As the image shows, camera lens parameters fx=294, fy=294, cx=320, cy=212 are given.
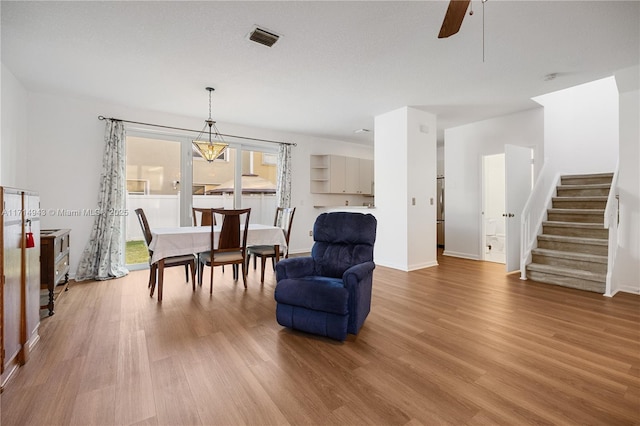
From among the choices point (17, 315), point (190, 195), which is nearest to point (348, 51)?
point (17, 315)

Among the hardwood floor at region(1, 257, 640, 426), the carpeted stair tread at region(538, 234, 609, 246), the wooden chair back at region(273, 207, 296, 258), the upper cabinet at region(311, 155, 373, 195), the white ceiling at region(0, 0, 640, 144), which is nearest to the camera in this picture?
the hardwood floor at region(1, 257, 640, 426)

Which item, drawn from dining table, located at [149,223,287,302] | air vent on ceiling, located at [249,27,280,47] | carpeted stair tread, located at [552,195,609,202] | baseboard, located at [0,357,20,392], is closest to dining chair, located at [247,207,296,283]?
dining table, located at [149,223,287,302]

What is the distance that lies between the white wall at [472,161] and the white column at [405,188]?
1111 mm

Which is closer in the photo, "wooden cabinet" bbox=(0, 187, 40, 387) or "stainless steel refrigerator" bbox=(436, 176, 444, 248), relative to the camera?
"wooden cabinet" bbox=(0, 187, 40, 387)

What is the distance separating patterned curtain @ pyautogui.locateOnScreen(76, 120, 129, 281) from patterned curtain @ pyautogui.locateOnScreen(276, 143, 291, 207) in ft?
9.03

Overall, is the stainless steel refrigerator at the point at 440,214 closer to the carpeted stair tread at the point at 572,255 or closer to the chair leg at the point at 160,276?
the carpeted stair tread at the point at 572,255

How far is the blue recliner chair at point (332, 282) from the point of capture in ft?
7.47

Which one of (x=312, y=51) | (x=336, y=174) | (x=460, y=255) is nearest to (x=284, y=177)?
(x=336, y=174)

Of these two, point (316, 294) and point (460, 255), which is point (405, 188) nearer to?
point (460, 255)

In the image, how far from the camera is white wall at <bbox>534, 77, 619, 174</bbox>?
16.7 feet

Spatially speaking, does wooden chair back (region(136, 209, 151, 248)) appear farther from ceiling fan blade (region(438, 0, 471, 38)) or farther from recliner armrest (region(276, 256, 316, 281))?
ceiling fan blade (region(438, 0, 471, 38))

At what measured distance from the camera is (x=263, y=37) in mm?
2688

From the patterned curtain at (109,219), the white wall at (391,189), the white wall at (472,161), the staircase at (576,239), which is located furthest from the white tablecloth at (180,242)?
the white wall at (472,161)

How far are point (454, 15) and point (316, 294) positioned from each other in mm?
2062
